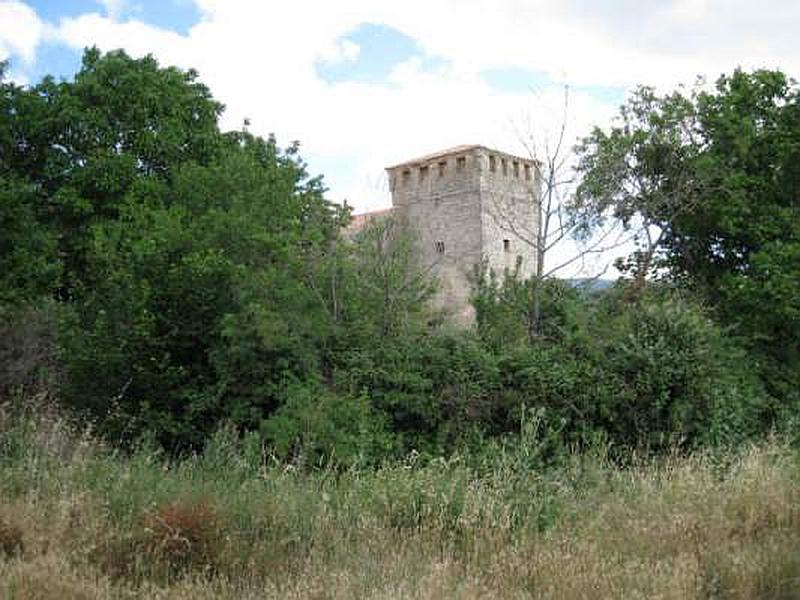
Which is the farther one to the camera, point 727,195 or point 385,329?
point 727,195

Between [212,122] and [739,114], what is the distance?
13125 mm

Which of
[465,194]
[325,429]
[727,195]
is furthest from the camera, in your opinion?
[465,194]

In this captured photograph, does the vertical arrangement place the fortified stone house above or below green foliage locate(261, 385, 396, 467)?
above

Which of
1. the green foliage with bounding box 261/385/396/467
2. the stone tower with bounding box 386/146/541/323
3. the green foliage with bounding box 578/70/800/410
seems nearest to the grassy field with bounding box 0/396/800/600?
the green foliage with bounding box 261/385/396/467

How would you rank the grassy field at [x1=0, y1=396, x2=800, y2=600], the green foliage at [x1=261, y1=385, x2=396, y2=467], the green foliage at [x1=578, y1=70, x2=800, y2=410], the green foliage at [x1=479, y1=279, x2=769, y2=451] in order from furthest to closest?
the green foliage at [x1=578, y1=70, x2=800, y2=410] → the green foliage at [x1=479, y1=279, x2=769, y2=451] → the green foliage at [x1=261, y1=385, x2=396, y2=467] → the grassy field at [x1=0, y1=396, x2=800, y2=600]

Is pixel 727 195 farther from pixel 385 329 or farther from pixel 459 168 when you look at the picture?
pixel 459 168

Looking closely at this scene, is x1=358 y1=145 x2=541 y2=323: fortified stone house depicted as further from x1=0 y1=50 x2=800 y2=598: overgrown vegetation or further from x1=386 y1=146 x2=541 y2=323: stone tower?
x1=0 y1=50 x2=800 y2=598: overgrown vegetation

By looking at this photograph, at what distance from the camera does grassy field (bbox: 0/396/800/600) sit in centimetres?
454

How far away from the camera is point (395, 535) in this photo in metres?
5.45

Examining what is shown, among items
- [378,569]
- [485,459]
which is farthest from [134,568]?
[485,459]

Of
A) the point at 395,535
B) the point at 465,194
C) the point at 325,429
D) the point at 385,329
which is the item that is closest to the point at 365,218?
the point at 385,329

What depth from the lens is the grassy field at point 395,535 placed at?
4.54 m

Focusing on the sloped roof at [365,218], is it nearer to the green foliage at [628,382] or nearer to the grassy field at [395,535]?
the green foliage at [628,382]

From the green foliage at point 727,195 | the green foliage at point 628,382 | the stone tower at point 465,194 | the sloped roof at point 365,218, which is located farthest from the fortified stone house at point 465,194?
the green foliage at point 628,382
